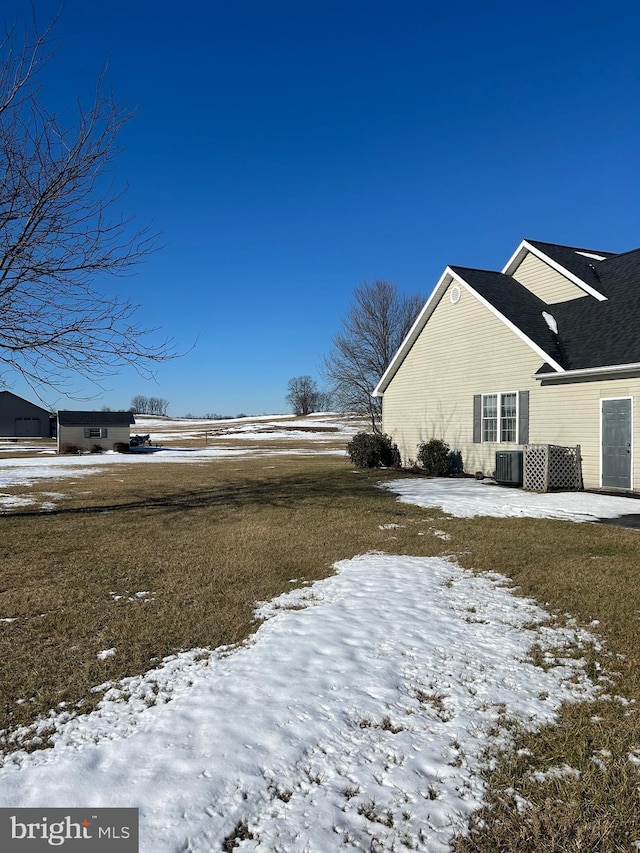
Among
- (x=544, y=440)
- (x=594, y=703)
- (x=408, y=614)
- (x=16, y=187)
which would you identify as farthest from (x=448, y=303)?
(x=594, y=703)

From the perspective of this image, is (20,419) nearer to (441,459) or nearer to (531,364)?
(441,459)

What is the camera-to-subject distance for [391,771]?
2764mm

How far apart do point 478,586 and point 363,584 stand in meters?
1.32

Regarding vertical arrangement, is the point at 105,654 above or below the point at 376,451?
below

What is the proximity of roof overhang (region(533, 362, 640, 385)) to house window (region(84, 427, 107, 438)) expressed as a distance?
37501mm

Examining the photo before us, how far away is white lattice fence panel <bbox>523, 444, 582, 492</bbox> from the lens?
1338 centimetres

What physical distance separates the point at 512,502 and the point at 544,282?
9.23 m

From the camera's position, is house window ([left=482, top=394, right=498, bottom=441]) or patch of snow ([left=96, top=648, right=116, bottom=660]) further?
house window ([left=482, top=394, right=498, bottom=441])

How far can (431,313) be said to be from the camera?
18969mm

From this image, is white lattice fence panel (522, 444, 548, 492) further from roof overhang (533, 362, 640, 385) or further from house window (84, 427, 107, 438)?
house window (84, 427, 107, 438)

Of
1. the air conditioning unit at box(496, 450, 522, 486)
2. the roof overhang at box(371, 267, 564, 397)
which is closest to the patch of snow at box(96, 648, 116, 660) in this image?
the air conditioning unit at box(496, 450, 522, 486)

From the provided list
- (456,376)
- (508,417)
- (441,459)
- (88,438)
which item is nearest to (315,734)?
(508,417)

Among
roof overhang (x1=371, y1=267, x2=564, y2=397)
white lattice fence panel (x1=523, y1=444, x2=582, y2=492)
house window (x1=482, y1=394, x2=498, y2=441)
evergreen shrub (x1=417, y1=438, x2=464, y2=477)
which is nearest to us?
white lattice fence panel (x1=523, y1=444, x2=582, y2=492)

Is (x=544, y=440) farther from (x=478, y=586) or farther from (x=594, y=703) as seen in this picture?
(x=594, y=703)
